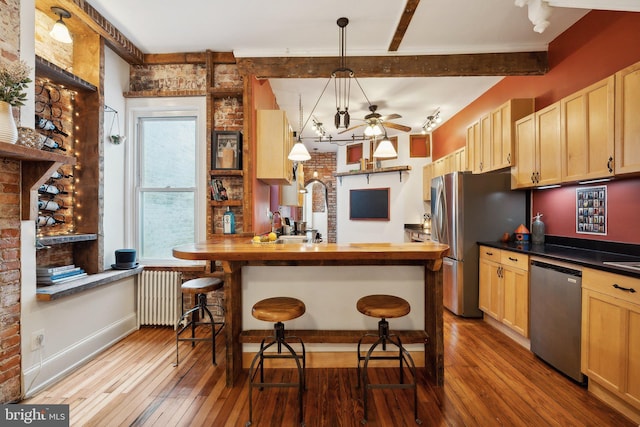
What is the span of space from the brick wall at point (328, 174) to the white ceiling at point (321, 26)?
169 inches

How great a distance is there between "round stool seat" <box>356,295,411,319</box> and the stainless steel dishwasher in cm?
135

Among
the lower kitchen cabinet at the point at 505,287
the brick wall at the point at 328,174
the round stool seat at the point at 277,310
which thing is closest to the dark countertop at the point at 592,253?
the lower kitchen cabinet at the point at 505,287

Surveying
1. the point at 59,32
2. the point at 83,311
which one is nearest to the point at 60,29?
the point at 59,32

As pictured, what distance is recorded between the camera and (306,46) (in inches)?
126

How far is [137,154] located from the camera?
11.0ft

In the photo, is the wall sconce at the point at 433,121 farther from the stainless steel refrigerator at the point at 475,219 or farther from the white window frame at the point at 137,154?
the white window frame at the point at 137,154

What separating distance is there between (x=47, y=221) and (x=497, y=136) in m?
4.89

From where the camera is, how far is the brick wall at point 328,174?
305 inches

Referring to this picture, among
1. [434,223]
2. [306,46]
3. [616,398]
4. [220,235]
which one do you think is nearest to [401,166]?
[434,223]

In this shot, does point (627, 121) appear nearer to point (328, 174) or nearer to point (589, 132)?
point (589, 132)

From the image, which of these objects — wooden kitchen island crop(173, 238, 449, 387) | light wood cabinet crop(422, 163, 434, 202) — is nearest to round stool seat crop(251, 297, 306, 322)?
wooden kitchen island crop(173, 238, 449, 387)

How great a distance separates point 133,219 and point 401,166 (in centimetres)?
511

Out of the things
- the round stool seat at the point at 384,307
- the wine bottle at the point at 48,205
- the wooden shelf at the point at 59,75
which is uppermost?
the wooden shelf at the point at 59,75

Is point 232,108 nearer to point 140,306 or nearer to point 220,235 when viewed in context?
point 220,235
